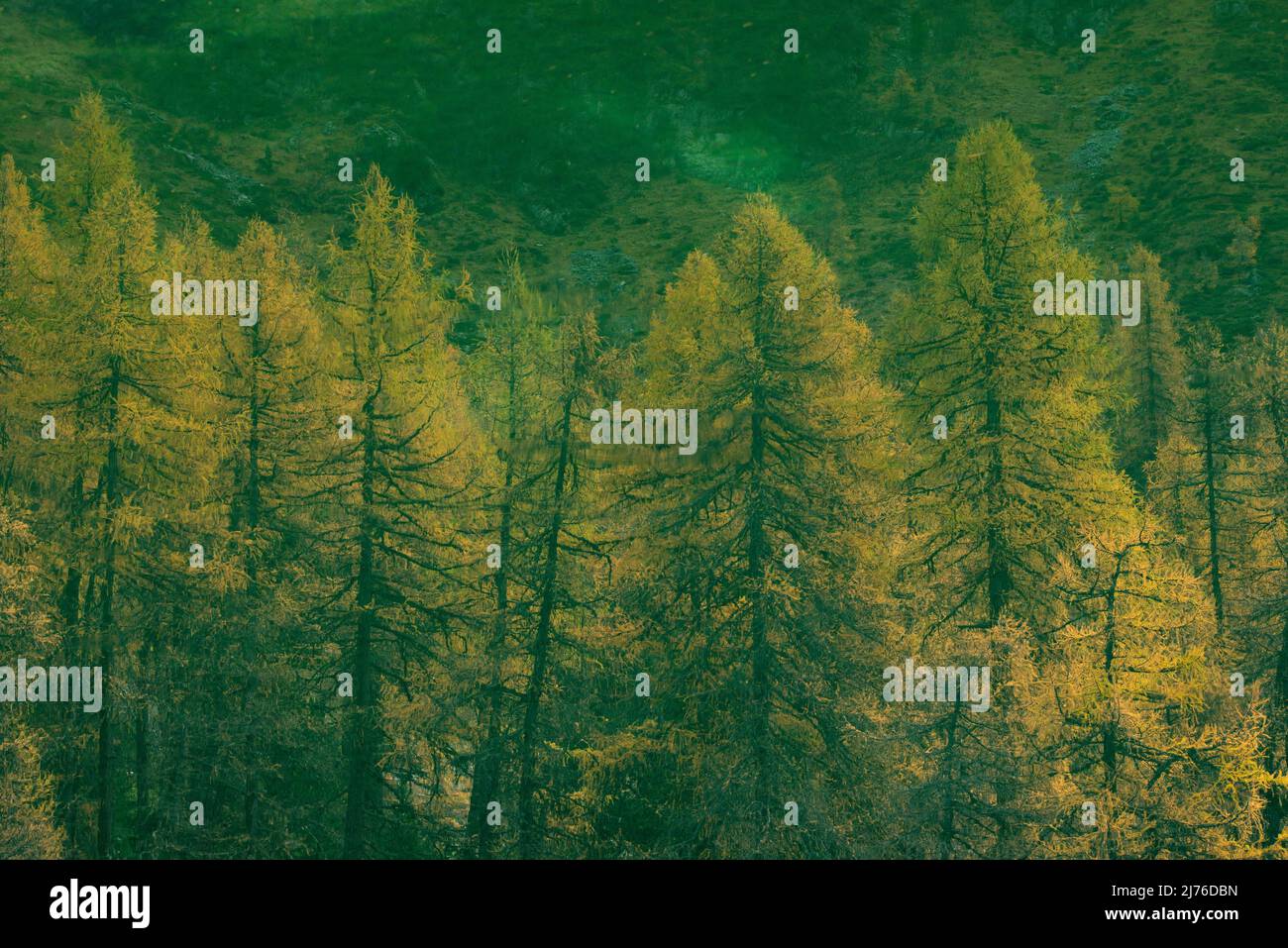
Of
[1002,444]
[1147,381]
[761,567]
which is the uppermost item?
[1147,381]

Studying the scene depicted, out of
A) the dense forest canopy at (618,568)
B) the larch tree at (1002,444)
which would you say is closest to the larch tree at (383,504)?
the dense forest canopy at (618,568)

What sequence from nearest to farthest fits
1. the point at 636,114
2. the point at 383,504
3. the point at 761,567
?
the point at 761,567 → the point at 383,504 → the point at 636,114

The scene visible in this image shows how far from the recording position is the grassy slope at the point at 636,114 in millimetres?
71812

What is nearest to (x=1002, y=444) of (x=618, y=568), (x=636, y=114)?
(x=618, y=568)

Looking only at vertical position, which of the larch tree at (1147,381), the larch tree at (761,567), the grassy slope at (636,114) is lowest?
the larch tree at (761,567)

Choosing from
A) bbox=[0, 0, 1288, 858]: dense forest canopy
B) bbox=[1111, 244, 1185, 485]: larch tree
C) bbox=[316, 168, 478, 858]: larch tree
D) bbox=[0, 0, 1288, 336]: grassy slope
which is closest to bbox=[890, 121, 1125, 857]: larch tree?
bbox=[0, 0, 1288, 858]: dense forest canopy

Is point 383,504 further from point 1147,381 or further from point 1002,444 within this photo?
A: point 1147,381

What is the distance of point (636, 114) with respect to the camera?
91812 mm

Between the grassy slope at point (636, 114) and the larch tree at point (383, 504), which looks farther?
the grassy slope at point (636, 114)

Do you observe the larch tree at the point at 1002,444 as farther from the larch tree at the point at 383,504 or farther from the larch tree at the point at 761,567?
the larch tree at the point at 383,504

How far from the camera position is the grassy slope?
71.8 m

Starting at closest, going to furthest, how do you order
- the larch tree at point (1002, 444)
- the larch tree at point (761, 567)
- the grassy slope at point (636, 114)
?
the larch tree at point (761, 567), the larch tree at point (1002, 444), the grassy slope at point (636, 114)

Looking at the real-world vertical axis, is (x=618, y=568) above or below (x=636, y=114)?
below

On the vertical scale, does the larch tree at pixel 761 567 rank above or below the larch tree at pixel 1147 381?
below
